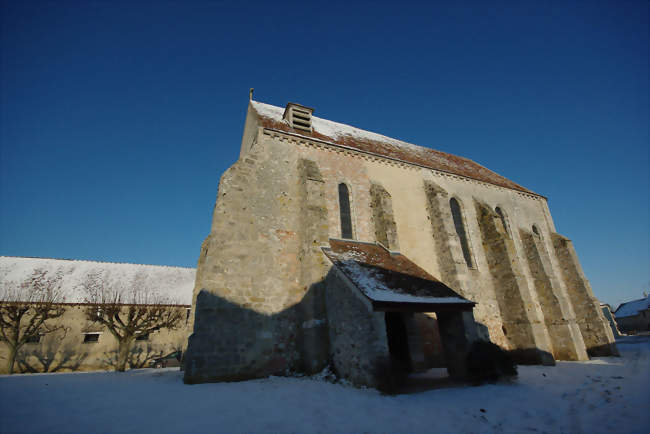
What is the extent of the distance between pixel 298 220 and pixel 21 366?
20.2 m

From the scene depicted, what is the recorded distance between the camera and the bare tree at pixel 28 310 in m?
16.6

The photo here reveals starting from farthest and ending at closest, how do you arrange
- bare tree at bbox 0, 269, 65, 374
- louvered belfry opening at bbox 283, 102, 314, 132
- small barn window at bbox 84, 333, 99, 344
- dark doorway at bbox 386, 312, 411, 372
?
small barn window at bbox 84, 333, 99, 344, bare tree at bbox 0, 269, 65, 374, louvered belfry opening at bbox 283, 102, 314, 132, dark doorway at bbox 386, 312, 411, 372

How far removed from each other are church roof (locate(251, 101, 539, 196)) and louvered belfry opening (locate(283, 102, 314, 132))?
32 centimetres

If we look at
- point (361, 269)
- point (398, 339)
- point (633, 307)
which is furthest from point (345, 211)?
point (633, 307)

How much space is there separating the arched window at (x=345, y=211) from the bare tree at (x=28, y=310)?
61.6ft

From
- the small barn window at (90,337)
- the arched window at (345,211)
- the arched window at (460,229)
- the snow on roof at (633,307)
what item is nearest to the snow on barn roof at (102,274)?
the small barn window at (90,337)

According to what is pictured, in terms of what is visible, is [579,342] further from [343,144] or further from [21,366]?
[21,366]

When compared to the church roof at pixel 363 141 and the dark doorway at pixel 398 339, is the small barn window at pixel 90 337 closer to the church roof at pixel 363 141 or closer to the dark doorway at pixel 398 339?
the church roof at pixel 363 141

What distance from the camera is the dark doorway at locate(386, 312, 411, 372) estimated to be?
36.7 ft

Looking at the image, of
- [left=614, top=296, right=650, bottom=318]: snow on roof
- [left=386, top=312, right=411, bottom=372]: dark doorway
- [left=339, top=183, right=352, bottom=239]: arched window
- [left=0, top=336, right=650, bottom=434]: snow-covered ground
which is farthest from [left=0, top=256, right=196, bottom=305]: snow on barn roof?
[left=614, top=296, right=650, bottom=318]: snow on roof

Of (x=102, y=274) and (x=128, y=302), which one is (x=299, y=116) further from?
(x=102, y=274)

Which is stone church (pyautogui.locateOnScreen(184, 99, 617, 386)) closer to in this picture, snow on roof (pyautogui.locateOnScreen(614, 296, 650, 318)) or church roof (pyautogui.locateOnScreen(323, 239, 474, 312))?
church roof (pyautogui.locateOnScreen(323, 239, 474, 312))

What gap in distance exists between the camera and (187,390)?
7.55 meters

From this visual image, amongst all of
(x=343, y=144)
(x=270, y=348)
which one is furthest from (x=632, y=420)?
(x=343, y=144)
